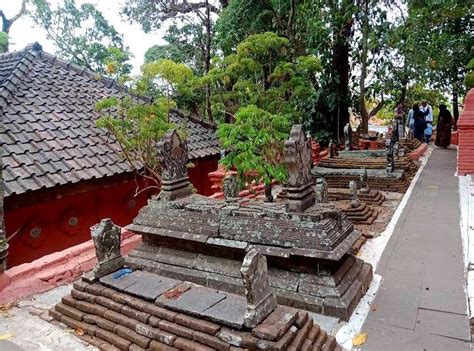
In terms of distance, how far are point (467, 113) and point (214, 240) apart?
912cm

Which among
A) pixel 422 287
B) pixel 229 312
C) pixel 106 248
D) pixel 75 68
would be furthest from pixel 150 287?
pixel 75 68

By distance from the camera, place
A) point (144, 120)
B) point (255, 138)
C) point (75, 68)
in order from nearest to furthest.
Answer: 1. point (255, 138)
2. point (144, 120)
3. point (75, 68)

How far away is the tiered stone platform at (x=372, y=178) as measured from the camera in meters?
10.1

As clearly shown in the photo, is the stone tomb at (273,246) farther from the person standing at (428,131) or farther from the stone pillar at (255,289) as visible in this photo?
the person standing at (428,131)

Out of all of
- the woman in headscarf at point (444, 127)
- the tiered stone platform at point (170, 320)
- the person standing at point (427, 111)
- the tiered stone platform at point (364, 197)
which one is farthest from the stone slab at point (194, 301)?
the person standing at point (427, 111)

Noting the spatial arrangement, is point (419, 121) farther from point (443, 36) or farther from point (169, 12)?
point (169, 12)

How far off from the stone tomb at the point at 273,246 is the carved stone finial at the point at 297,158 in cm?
2

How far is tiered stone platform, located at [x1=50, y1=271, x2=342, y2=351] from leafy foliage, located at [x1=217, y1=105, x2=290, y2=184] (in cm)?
294

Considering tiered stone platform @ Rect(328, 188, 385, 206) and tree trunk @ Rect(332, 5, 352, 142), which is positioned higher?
tree trunk @ Rect(332, 5, 352, 142)

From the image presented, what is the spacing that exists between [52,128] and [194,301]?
5455 millimetres

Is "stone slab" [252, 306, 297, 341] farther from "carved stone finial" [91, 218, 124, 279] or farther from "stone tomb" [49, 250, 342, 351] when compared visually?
"carved stone finial" [91, 218, 124, 279]

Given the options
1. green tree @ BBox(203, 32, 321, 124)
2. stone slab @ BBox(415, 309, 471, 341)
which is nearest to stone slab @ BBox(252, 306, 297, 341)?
stone slab @ BBox(415, 309, 471, 341)

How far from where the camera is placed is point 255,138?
6637 millimetres

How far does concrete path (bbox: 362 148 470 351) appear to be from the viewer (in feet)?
12.6
